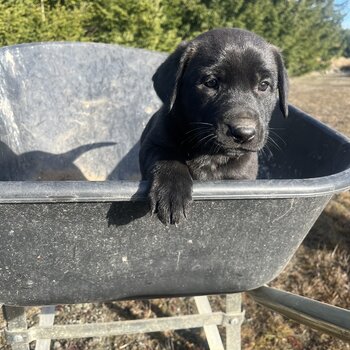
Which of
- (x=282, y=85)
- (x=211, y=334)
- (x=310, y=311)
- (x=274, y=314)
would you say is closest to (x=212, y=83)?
(x=282, y=85)

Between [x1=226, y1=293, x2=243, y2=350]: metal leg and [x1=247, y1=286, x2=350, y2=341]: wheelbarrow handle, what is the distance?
137mm

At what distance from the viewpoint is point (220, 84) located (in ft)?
5.82

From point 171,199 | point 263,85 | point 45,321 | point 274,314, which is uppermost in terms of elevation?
point 263,85

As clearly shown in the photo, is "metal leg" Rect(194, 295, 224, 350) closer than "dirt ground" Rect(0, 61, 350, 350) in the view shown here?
Yes

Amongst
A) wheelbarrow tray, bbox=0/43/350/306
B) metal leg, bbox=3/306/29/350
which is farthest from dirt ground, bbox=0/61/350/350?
wheelbarrow tray, bbox=0/43/350/306

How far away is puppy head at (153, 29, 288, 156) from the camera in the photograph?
163 cm

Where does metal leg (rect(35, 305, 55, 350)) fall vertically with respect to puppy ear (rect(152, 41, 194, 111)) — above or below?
below

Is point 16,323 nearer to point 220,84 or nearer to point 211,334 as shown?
point 211,334

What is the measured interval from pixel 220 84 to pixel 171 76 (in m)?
0.20

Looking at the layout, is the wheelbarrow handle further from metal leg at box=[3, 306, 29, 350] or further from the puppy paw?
metal leg at box=[3, 306, 29, 350]

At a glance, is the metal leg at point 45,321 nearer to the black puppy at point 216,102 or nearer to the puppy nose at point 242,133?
the black puppy at point 216,102

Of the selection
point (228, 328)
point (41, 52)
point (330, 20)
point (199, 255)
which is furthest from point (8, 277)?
point (330, 20)

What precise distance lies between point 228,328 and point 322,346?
1.96ft

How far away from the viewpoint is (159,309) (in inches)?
96.6
